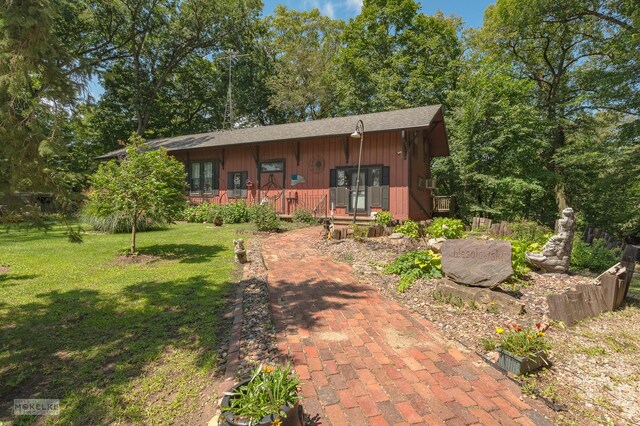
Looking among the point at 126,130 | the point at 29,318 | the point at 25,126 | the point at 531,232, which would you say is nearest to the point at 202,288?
the point at 29,318

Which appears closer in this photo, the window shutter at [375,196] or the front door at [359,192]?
the window shutter at [375,196]

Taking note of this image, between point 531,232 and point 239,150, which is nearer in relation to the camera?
point 531,232

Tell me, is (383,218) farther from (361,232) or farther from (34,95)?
(34,95)

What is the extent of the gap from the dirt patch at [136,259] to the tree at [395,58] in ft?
60.1

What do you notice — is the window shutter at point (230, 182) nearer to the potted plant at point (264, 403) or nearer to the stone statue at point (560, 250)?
the stone statue at point (560, 250)

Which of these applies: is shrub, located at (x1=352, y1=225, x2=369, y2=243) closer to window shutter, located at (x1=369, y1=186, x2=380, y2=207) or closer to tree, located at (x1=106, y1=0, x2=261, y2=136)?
window shutter, located at (x1=369, y1=186, x2=380, y2=207)

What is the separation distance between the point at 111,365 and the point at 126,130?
30.1m

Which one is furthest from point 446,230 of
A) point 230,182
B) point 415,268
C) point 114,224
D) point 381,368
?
point 114,224

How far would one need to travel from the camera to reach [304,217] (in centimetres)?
1330

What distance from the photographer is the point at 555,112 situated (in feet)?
58.7

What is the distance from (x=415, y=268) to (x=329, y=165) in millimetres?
8585

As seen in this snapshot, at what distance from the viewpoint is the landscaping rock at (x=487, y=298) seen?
427cm

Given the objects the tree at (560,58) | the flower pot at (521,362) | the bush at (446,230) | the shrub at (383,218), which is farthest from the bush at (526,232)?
the tree at (560,58)

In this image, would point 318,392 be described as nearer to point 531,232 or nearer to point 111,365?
point 111,365
